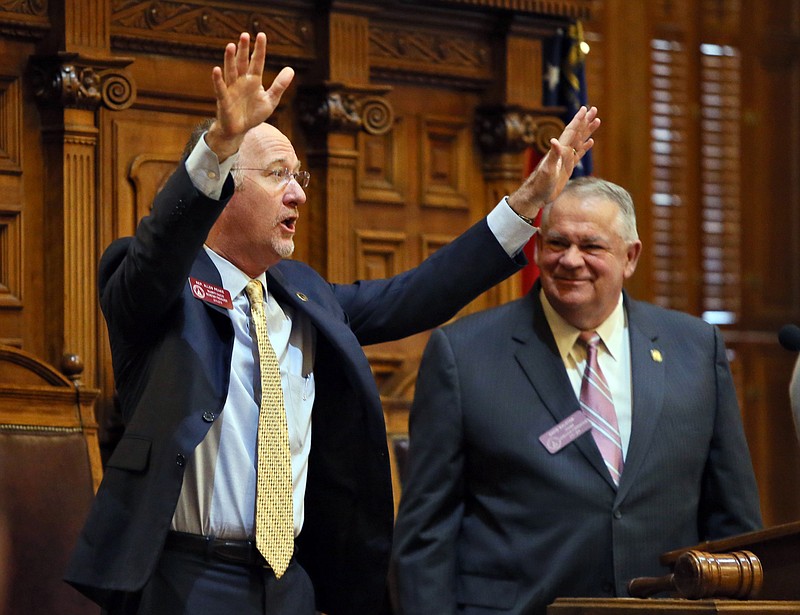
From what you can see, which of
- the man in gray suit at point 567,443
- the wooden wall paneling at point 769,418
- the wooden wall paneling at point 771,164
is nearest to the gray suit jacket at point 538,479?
the man in gray suit at point 567,443

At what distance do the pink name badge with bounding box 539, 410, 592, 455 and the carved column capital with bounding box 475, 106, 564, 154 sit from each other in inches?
72.0

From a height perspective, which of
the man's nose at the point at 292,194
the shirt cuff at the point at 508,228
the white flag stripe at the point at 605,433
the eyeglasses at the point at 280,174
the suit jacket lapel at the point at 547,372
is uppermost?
the eyeglasses at the point at 280,174

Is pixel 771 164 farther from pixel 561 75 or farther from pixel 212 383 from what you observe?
pixel 212 383

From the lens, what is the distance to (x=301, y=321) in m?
2.87

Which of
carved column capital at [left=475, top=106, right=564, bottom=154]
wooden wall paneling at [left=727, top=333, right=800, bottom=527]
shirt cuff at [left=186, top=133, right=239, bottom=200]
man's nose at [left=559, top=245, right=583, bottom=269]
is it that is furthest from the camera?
wooden wall paneling at [left=727, top=333, right=800, bottom=527]

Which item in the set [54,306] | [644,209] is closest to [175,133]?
[54,306]

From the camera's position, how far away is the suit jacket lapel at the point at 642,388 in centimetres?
342

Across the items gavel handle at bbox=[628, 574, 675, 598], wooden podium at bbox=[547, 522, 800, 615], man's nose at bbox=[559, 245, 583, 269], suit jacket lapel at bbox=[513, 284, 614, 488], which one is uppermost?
man's nose at bbox=[559, 245, 583, 269]

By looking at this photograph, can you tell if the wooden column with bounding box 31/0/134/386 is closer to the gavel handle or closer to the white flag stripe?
the white flag stripe

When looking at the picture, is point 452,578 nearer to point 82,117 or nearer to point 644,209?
point 82,117

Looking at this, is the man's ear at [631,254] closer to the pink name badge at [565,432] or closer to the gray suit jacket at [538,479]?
the gray suit jacket at [538,479]

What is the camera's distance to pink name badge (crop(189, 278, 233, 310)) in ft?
8.70

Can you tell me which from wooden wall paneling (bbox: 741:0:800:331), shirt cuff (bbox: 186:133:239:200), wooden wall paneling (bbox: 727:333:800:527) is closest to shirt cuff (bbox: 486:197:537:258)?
shirt cuff (bbox: 186:133:239:200)

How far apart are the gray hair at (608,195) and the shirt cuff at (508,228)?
807 mm
